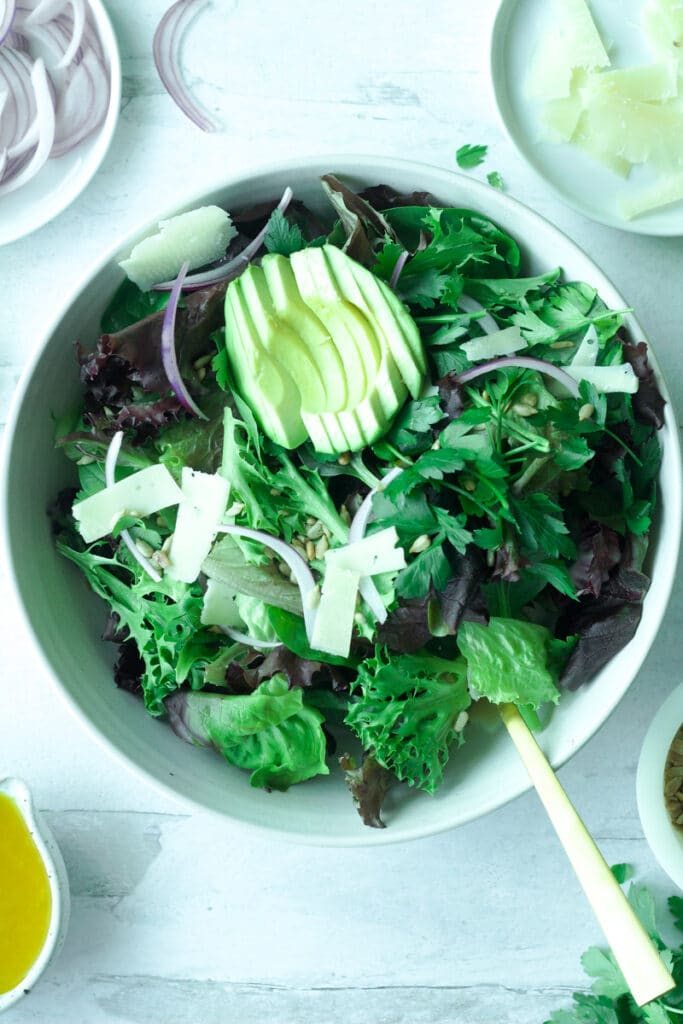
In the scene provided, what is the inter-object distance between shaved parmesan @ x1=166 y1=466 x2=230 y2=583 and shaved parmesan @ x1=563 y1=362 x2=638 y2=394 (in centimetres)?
63

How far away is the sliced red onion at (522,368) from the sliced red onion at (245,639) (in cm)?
56

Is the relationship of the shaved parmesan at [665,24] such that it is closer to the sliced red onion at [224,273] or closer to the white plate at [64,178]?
the sliced red onion at [224,273]

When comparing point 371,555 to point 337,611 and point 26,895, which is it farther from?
point 26,895

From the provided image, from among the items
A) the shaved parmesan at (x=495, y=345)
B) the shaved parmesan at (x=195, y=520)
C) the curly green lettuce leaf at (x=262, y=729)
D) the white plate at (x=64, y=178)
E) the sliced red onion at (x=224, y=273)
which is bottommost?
the curly green lettuce leaf at (x=262, y=729)

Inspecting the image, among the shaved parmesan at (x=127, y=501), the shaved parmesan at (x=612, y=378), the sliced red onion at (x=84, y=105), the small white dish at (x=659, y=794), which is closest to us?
the shaved parmesan at (x=612, y=378)

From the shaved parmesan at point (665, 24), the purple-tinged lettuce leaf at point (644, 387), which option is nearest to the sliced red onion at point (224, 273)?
the purple-tinged lettuce leaf at point (644, 387)

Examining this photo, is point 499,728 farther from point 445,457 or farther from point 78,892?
point 78,892

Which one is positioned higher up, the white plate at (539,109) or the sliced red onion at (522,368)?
the white plate at (539,109)

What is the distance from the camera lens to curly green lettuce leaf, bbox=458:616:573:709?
5.24ft

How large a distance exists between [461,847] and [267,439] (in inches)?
38.6

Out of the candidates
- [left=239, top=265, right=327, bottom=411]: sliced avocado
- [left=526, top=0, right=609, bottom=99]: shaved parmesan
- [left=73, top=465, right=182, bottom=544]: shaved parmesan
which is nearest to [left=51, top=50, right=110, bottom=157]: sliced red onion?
[left=239, top=265, right=327, bottom=411]: sliced avocado

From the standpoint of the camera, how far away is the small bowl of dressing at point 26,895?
192cm

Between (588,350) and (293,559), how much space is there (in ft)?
2.00

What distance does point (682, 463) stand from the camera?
1615 millimetres
